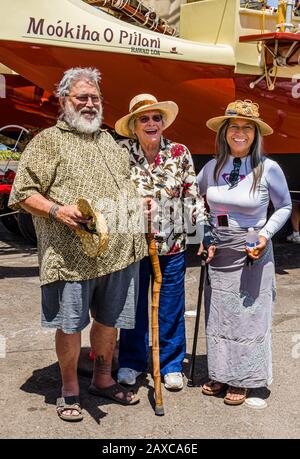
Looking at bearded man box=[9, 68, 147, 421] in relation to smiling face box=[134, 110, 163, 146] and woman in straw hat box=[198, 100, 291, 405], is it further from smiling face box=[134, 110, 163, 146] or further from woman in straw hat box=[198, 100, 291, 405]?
woman in straw hat box=[198, 100, 291, 405]

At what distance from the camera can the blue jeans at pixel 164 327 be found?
368cm

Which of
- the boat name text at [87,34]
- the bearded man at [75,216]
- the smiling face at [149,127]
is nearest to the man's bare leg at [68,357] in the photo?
the bearded man at [75,216]

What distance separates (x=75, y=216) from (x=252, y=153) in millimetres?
1062

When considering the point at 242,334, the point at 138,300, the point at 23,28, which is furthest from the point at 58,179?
the point at 23,28

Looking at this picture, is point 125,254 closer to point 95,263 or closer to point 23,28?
point 95,263

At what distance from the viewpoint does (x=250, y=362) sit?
354cm

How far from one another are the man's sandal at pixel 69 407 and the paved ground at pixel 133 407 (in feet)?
0.11

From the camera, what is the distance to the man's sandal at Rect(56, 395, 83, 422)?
326cm

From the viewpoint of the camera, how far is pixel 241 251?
3.52 m

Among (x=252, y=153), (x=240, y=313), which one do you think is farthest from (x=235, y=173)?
(x=240, y=313)

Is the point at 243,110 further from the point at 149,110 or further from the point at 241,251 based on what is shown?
the point at 241,251

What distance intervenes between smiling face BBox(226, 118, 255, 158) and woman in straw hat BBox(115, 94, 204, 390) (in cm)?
28
